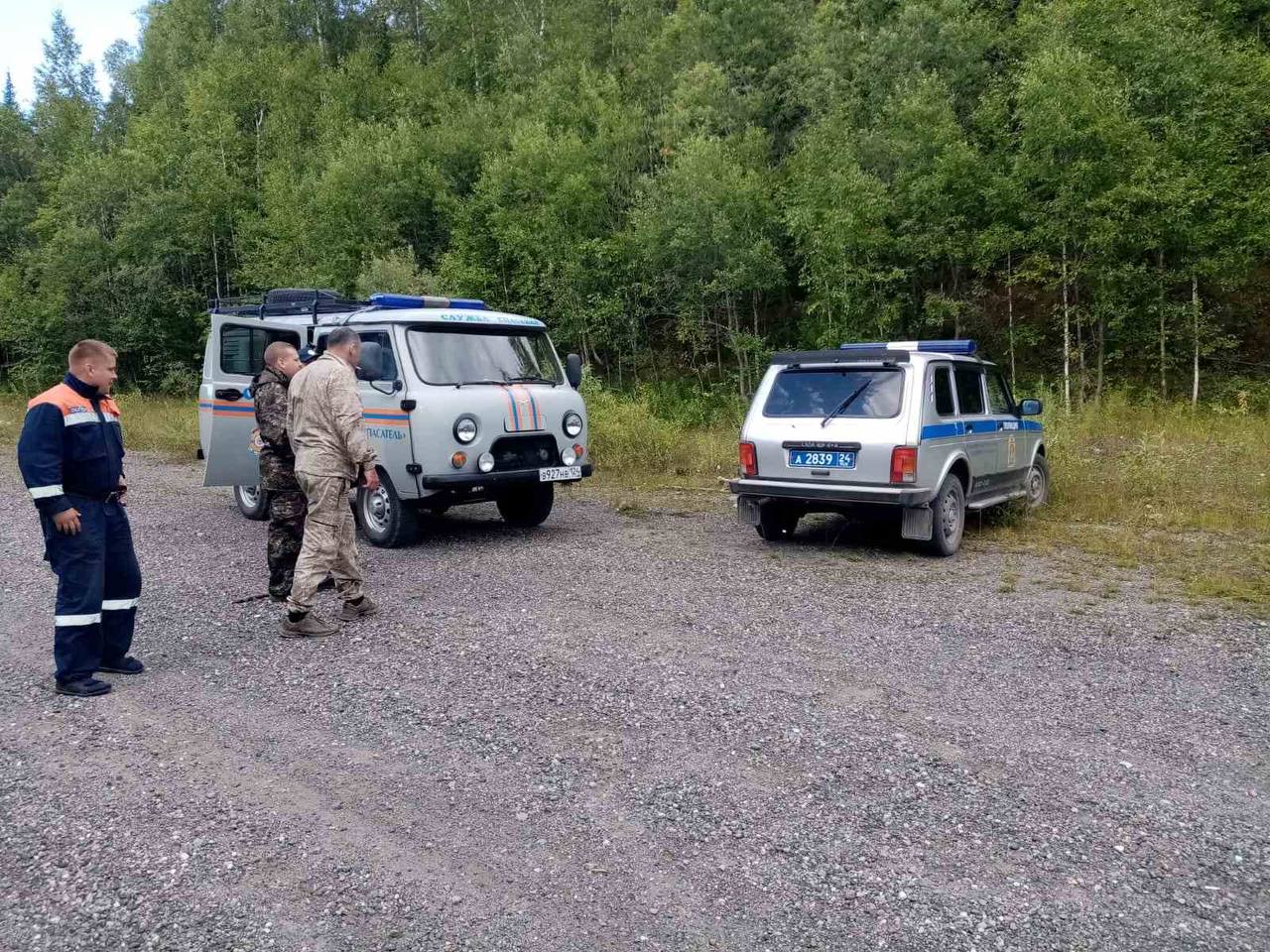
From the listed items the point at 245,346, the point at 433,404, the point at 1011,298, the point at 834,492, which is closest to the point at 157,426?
the point at 245,346

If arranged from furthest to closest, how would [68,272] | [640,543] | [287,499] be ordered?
[68,272], [640,543], [287,499]

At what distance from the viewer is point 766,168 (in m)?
27.8

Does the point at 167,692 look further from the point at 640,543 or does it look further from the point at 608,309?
the point at 608,309

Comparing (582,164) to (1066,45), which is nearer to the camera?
(1066,45)

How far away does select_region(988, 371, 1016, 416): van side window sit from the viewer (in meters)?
9.91

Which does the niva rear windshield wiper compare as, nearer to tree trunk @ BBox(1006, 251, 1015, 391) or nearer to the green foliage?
the green foliage

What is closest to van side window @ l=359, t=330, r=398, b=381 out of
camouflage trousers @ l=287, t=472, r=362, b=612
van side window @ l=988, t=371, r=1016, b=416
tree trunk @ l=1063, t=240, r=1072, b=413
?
camouflage trousers @ l=287, t=472, r=362, b=612

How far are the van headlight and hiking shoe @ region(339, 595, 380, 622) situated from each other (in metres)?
2.47

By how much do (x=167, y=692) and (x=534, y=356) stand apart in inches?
221

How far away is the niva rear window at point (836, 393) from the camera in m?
8.32

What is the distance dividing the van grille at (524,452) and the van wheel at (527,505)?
752 millimetres

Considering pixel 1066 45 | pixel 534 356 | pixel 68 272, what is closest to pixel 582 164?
pixel 1066 45

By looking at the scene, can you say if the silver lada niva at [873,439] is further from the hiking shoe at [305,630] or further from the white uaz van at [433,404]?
the hiking shoe at [305,630]

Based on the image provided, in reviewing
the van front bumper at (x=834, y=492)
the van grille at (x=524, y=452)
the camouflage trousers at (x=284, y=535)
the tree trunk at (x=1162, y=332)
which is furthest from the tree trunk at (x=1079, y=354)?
the camouflage trousers at (x=284, y=535)
